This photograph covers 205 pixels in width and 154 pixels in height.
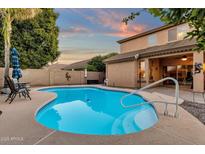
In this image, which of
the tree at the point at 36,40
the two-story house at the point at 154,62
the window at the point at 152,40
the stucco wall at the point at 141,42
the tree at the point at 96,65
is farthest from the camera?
the tree at the point at 96,65

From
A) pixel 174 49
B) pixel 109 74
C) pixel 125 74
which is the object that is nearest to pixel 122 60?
pixel 125 74

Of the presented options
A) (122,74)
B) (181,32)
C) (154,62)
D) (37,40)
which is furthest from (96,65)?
(181,32)

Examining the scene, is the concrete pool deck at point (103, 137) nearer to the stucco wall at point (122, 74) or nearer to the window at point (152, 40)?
the stucco wall at point (122, 74)

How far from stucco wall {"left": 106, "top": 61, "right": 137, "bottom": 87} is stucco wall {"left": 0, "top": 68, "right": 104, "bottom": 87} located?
4194 millimetres

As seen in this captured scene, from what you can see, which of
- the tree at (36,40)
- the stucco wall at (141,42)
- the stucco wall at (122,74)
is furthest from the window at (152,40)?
the tree at (36,40)

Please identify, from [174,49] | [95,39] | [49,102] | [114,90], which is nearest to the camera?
[49,102]

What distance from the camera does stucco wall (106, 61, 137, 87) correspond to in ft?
60.2

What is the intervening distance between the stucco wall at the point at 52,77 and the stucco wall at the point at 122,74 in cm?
419

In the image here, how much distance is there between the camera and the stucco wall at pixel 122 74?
1834cm

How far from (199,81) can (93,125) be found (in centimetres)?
911

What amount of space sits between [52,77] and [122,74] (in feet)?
30.4

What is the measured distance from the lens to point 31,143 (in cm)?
384
